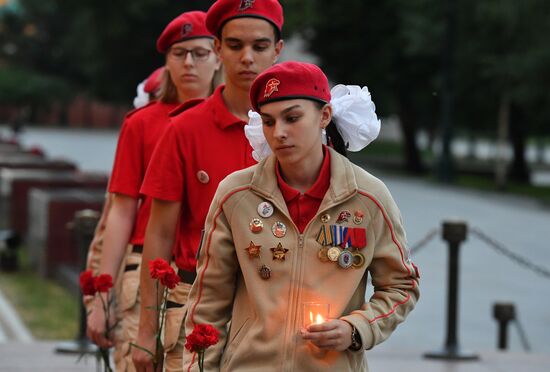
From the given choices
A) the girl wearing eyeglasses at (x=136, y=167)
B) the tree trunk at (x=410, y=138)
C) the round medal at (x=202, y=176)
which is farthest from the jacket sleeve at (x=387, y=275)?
the tree trunk at (x=410, y=138)

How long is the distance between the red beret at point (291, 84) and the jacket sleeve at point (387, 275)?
1.06 ft

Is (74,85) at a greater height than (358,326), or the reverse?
(74,85)

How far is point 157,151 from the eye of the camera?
4.37 m

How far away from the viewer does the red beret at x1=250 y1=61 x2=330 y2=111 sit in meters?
3.50

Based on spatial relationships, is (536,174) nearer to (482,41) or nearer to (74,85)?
(482,41)

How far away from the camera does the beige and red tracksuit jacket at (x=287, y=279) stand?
3480 mm

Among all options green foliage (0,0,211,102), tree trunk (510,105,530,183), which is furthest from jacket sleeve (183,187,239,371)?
green foliage (0,0,211,102)

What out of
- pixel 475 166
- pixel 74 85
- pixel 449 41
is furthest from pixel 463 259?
pixel 74 85

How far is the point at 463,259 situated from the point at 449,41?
17.2 m

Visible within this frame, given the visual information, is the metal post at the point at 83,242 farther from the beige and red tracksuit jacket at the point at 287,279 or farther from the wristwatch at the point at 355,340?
the wristwatch at the point at 355,340

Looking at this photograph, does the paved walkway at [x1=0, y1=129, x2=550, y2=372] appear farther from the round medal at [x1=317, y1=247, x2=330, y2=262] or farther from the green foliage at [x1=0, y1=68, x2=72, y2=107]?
the green foliage at [x1=0, y1=68, x2=72, y2=107]

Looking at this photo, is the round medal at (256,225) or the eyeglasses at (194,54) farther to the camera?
the eyeglasses at (194,54)

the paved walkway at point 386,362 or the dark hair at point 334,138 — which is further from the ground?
the dark hair at point 334,138

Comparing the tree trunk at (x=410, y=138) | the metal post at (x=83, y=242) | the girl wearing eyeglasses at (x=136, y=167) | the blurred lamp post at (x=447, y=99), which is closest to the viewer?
the girl wearing eyeglasses at (x=136, y=167)
